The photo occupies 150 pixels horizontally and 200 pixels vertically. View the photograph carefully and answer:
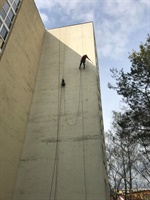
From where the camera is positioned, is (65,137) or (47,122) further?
(47,122)

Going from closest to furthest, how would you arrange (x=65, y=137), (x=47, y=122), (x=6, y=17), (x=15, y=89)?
(x=65, y=137), (x=15, y=89), (x=6, y=17), (x=47, y=122)

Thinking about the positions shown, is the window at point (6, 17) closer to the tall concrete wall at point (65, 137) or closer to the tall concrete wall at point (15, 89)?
the tall concrete wall at point (15, 89)

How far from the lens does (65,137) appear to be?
781 cm

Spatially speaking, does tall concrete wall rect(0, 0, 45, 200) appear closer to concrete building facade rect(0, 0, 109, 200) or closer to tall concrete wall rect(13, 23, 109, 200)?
concrete building facade rect(0, 0, 109, 200)

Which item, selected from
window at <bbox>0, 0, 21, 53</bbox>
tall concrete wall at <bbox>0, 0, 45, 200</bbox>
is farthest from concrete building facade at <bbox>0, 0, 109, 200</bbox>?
window at <bbox>0, 0, 21, 53</bbox>

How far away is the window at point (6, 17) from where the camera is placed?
26.2 ft

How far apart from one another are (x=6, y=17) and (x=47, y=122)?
587 centimetres

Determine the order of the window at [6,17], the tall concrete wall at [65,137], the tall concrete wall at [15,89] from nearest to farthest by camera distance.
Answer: the tall concrete wall at [65,137], the tall concrete wall at [15,89], the window at [6,17]

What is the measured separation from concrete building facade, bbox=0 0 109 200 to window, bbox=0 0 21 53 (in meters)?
0.22

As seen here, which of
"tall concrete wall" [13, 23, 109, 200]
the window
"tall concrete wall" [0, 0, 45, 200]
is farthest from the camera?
the window

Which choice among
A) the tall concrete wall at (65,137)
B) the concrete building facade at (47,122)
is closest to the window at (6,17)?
the concrete building facade at (47,122)

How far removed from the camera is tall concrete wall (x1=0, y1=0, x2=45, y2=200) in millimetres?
6557

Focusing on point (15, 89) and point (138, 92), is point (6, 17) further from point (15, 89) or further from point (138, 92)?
point (138, 92)

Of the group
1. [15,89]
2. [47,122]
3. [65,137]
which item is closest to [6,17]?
[15,89]
